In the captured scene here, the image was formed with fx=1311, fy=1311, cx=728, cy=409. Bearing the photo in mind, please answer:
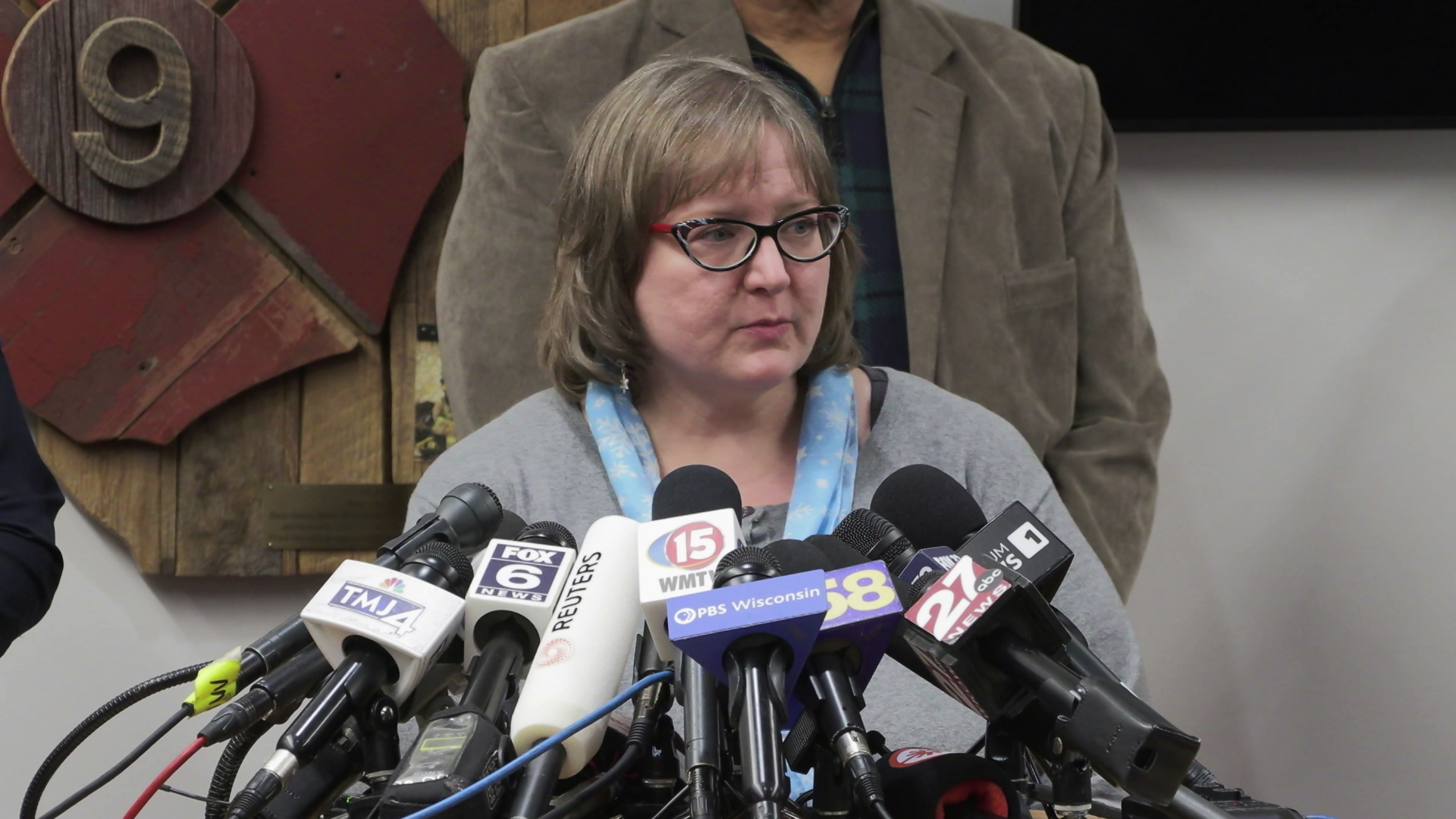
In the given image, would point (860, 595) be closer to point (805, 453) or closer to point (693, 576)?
point (693, 576)

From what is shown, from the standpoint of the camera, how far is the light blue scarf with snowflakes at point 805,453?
145cm

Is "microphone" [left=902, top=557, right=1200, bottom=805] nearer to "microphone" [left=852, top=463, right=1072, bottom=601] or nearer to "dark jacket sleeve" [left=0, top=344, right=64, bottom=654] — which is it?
"microphone" [left=852, top=463, right=1072, bottom=601]

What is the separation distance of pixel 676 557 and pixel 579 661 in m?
0.08

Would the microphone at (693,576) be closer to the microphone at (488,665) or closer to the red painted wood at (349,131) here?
the microphone at (488,665)

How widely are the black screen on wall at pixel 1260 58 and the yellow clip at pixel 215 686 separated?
6.36ft

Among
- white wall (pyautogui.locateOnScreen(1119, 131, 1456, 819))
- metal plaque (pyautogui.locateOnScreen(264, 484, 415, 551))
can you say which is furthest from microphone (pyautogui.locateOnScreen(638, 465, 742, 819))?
white wall (pyautogui.locateOnScreen(1119, 131, 1456, 819))

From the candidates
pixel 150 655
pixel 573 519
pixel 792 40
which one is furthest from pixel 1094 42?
pixel 150 655

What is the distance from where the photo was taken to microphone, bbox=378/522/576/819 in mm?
674

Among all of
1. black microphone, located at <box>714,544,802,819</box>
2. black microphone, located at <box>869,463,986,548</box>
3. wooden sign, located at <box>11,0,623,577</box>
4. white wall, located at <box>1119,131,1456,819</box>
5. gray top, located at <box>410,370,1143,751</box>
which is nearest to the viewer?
black microphone, located at <box>714,544,802,819</box>

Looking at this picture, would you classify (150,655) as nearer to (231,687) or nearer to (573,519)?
(573,519)

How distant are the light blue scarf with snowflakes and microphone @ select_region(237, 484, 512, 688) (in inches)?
18.6

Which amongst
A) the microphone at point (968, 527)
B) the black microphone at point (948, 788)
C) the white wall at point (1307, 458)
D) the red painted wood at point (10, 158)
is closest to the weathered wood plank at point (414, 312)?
the red painted wood at point (10, 158)

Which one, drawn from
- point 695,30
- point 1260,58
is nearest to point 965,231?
point 695,30

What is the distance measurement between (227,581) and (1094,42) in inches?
72.0
